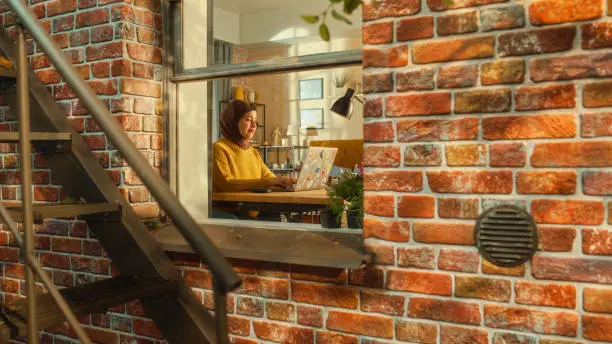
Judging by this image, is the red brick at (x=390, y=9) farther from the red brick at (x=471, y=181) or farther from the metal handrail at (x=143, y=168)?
the metal handrail at (x=143, y=168)

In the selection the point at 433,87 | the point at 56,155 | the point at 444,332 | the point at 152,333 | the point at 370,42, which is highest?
the point at 370,42

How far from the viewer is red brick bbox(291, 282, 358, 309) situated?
6.05ft

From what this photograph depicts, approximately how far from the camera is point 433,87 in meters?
1.66

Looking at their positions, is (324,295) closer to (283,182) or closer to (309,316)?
(309,316)

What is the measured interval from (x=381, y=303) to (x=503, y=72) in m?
0.76

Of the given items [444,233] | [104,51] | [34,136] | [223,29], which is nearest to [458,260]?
[444,233]

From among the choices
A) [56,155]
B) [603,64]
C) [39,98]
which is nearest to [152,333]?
[56,155]

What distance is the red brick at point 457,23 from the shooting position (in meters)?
1.61

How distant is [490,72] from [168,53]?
1.35 m

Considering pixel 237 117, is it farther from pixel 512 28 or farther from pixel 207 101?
pixel 512 28

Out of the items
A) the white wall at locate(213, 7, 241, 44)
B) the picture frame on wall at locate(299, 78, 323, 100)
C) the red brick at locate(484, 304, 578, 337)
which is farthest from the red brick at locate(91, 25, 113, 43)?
the picture frame on wall at locate(299, 78, 323, 100)

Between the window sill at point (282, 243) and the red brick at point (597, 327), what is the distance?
600 mm

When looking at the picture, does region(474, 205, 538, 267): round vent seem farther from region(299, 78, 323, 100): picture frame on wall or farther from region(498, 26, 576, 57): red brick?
region(299, 78, 323, 100): picture frame on wall

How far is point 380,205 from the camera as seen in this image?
1749mm
